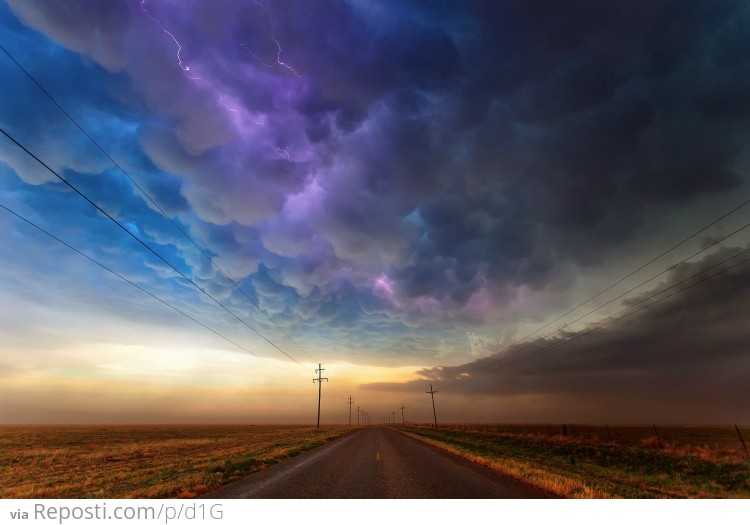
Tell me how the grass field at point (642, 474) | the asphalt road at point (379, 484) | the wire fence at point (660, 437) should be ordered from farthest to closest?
the wire fence at point (660, 437) < the grass field at point (642, 474) < the asphalt road at point (379, 484)

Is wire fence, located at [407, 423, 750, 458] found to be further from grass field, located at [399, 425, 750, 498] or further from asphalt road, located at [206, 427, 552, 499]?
asphalt road, located at [206, 427, 552, 499]

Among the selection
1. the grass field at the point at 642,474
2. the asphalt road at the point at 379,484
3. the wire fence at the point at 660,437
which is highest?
the asphalt road at the point at 379,484

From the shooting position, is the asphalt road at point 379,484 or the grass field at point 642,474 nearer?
the asphalt road at point 379,484

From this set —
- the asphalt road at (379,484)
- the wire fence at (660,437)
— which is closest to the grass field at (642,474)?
the asphalt road at (379,484)

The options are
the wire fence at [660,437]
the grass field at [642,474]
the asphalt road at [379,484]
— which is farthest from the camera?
the wire fence at [660,437]

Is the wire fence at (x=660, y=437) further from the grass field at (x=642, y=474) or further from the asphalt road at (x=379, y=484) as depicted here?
the asphalt road at (x=379, y=484)

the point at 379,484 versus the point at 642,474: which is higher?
the point at 379,484

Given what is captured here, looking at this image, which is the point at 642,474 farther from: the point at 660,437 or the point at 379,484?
the point at 660,437

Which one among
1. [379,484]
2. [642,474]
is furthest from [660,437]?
[379,484]

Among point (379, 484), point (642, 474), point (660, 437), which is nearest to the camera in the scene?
point (379, 484)
